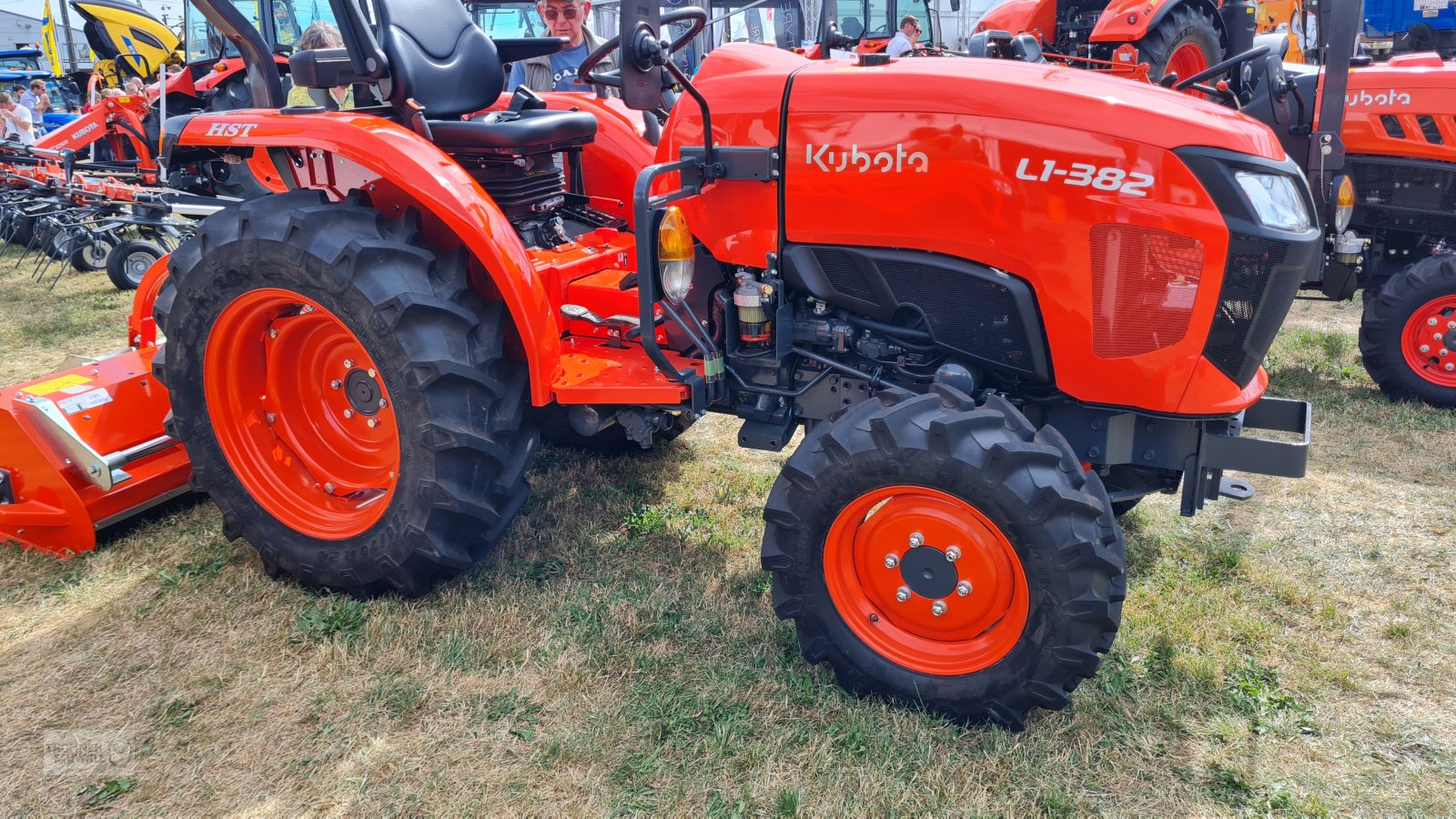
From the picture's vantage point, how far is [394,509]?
2869 mm

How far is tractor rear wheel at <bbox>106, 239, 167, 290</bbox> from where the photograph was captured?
744 cm

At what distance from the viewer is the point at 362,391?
312 cm

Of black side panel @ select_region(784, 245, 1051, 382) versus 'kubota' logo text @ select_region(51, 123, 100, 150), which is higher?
black side panel @ select_region(784, 245, 1051, 382)

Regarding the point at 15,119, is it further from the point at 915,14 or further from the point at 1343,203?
the point at 1343,203

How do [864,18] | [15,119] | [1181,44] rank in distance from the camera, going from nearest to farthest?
[1181,44] < [864,18] < [15,119]

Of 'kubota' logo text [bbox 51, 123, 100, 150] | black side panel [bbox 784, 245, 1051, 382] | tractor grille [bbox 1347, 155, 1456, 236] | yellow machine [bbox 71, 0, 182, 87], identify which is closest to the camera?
black side panel [bbox 784, 245, 1051, 382]

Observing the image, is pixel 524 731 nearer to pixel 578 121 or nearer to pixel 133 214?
pixel 578 121

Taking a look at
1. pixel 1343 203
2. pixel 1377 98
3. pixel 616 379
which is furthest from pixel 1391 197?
pixel 616 379

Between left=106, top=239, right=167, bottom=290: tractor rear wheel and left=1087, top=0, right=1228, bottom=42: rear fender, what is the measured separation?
7.14 m

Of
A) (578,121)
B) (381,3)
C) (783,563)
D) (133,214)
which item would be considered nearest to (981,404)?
(783,563)

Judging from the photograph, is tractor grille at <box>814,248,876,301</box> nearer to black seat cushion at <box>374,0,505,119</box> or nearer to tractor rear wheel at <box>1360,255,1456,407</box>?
black seat cushion at <box>374,0,505,119</box>

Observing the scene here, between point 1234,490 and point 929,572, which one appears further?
point 1234,490

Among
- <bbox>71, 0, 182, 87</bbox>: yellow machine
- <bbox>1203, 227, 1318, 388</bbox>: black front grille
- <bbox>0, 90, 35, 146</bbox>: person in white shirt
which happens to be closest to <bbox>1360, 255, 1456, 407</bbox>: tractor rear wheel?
<bbox>1203, 227, 1318, 388</bbox>: black front grille

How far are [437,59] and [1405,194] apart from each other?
4.45 m
